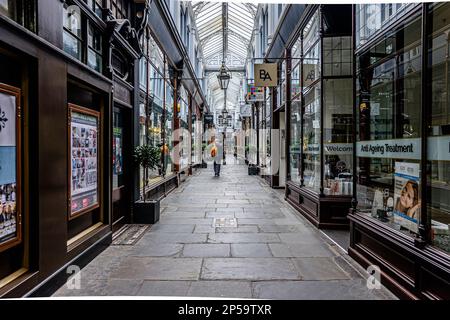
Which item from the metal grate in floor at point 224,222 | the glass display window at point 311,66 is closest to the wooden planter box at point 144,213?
the metal grate in floor at point 224,222

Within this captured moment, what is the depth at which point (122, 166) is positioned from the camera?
684 centimetres

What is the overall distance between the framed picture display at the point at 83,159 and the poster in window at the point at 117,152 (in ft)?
3.23

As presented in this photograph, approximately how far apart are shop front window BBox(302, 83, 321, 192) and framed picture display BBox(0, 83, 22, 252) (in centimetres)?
588

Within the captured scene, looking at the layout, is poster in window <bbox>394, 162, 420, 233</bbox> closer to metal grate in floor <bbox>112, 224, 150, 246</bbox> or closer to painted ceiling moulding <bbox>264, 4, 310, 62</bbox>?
metal grate in floor <bbox>112, 224, 150, 246</bbox>

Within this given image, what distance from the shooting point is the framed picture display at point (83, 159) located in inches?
178

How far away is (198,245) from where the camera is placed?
5.62 meters

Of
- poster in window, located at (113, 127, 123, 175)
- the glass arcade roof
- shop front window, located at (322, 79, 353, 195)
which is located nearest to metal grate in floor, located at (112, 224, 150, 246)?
poster in window, located at (113, 127, 123, 175)

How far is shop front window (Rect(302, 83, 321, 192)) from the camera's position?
7750 mm

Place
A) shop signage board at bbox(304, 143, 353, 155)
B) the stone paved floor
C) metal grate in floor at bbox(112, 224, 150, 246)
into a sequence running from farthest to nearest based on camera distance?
1. shop signage board at bbox(304, 143, 353, 155)
2. metal grate in floor at bbox(112, 224, 150, 246)
3. the stone paved floor

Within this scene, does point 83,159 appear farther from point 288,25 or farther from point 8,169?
point 288,25

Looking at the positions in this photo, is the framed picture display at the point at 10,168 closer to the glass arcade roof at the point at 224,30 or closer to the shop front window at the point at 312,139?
the shop front window at the point at 312,139

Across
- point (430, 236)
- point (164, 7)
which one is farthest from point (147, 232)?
point (164, 7)

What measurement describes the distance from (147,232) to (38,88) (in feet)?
12.1
